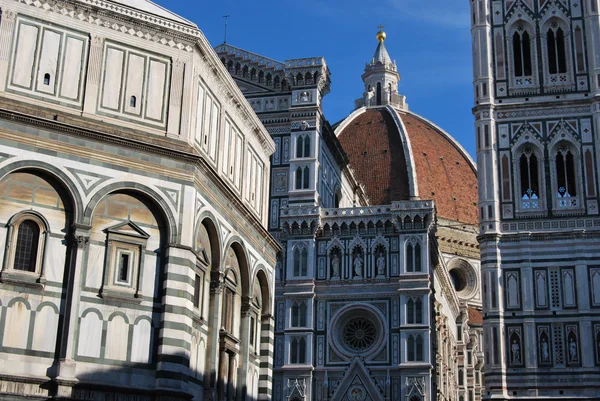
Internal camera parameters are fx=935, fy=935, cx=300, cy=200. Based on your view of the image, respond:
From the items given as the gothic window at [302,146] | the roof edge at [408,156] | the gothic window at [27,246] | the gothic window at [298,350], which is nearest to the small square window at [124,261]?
the gothic window at [27,246]

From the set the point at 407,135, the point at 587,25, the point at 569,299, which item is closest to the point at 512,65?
the point at 587,25

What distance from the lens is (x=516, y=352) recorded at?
126 ft

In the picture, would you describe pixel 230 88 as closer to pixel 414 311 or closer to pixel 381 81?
pixel 414 311

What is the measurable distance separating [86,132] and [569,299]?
2724 centimetres

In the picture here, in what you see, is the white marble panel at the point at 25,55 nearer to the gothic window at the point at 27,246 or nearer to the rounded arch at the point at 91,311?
the gothic window at the point at 27,246

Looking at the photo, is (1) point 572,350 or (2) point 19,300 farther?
(1) point 572,350

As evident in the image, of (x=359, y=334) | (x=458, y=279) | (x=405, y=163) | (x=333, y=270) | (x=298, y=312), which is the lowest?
(x=359, y=334)

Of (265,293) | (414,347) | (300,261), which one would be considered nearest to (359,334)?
(414,347)

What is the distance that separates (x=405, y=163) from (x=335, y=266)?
47.5 meters

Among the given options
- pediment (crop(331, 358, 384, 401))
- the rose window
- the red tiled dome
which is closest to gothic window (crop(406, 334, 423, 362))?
the rose window

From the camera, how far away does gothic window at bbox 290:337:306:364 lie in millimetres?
42781

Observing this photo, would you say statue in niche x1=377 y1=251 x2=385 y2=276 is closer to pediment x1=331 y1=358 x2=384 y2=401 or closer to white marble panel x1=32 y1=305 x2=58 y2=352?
pediment x1=331 y1=358 x2=384 y2=401

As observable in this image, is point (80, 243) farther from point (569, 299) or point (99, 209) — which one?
point (569, 299)

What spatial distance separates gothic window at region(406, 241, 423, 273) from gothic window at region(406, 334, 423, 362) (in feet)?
9.99
